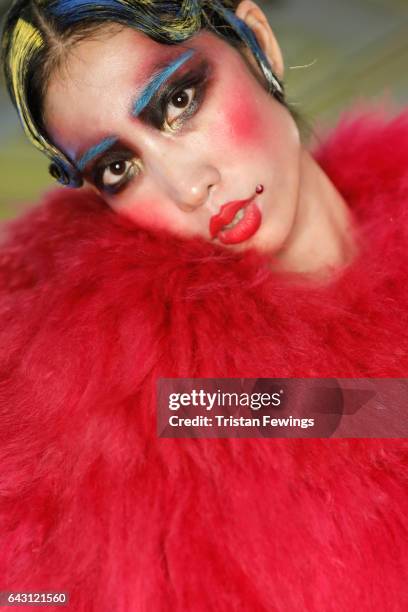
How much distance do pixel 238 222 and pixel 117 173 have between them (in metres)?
0.15

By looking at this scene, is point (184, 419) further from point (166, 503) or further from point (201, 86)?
point (201, 86)

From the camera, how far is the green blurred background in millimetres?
1052

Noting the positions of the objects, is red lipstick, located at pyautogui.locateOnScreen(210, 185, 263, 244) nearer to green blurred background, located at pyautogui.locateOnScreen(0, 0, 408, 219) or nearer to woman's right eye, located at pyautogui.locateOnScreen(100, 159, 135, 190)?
woman's right eye, located at pyautogui.locateOnScreen(100, 159, 135, 190)

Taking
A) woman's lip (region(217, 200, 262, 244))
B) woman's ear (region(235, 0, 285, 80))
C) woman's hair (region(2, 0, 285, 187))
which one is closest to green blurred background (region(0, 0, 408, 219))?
woman's ear (region(235, 0, 285, 80))

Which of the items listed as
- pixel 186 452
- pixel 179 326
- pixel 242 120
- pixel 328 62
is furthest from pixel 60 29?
pixel 328 62

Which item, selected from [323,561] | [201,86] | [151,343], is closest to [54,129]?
[201,86]

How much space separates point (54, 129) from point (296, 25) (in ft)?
1.92

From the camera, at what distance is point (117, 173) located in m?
0.71

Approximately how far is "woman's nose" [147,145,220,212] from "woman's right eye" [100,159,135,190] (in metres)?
0.04

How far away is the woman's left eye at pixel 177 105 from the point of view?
660mm

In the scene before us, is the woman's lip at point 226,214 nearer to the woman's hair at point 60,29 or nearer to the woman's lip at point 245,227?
the woman's lip at point 245,227

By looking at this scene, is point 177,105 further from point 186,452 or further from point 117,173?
point 186,452

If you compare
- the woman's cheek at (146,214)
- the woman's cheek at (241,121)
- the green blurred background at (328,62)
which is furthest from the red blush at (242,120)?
the green blurred background at (328,62)

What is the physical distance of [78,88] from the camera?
65 centimetres
